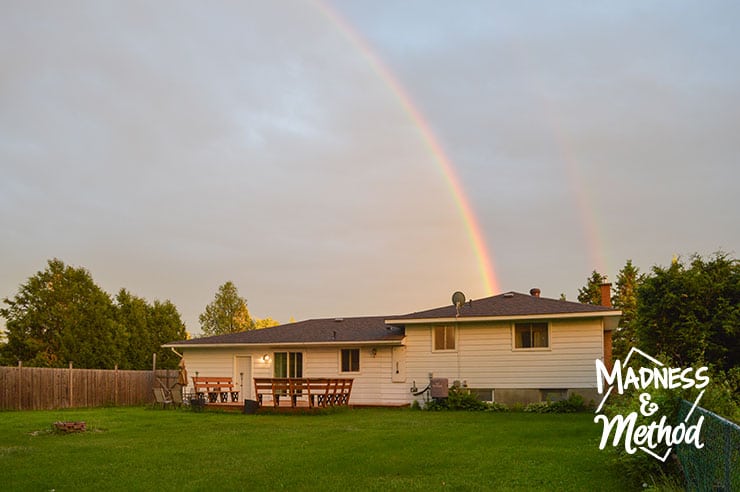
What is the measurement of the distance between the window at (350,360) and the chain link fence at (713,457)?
1857cm

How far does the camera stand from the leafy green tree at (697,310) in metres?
15.4

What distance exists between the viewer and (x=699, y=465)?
5746 mm

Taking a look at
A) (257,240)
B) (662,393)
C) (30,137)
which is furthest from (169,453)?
(257,240)

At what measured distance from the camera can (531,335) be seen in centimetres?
2273

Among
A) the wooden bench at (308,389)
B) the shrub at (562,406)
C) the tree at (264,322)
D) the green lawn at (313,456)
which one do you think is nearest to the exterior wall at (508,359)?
the shrub at (562,406)

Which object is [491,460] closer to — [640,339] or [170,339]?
[640,339]

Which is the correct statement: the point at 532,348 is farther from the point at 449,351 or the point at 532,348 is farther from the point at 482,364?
the point at 449,351

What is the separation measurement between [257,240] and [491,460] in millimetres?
26358

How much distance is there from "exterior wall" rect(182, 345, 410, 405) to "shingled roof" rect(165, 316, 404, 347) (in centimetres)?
38

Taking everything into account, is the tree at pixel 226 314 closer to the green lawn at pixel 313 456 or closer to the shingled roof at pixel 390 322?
the shingled roof at pixel 390 322

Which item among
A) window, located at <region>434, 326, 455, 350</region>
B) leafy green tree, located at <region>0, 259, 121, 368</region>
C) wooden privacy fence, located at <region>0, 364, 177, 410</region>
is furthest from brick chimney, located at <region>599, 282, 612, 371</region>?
leafy green tree, located at <region>0, 259, 121, 368</region>

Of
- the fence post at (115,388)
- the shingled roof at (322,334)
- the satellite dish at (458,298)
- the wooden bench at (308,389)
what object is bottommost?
the fence post at (115,388)

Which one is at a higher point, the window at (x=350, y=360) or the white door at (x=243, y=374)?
the window at (x=350, y=360)

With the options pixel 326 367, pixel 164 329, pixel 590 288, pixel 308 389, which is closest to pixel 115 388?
pixel 326 367
